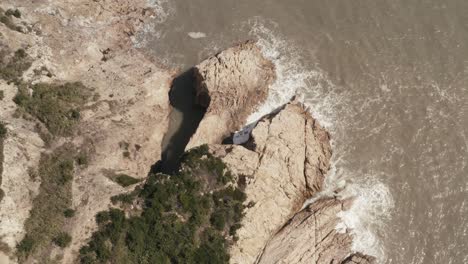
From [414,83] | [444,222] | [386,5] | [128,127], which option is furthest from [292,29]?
[444,222]

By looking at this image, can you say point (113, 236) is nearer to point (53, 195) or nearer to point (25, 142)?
point (53, 195)

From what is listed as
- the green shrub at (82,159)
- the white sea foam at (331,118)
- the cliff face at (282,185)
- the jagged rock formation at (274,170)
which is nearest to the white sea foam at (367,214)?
the white sea foam at (331,118)

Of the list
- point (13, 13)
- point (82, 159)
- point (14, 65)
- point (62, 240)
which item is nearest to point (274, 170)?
point (82, 159)

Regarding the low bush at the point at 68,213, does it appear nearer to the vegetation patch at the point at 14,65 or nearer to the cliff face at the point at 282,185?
the cliff face at the point at 282,185

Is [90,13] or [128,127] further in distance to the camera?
[90,13]

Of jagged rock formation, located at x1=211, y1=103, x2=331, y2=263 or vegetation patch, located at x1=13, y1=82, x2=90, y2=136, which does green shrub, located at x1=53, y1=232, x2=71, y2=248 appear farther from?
jagged rock formation, located at x1=211, y1=103, x2=331, y2=263

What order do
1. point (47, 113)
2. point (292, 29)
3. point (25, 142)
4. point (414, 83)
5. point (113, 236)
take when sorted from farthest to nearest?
point (292, 29) < point (414, 83) < point (47, 113) < point (25, 142) < point (113, 236)

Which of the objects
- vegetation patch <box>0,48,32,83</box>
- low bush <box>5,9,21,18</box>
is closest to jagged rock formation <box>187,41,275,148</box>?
vegetation patch <box>0,48,32,83</box>
